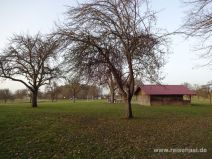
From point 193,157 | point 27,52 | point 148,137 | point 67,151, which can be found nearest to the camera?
point 193,157

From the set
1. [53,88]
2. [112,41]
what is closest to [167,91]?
[53,88]

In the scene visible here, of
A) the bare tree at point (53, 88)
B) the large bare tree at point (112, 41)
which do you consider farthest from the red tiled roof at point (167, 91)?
the large bare tree at point (112, 41)

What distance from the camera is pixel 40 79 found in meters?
44.4

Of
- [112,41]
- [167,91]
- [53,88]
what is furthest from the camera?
[53,88]

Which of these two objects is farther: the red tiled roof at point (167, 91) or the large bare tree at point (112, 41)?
the red tiled roof at point (167, 91)

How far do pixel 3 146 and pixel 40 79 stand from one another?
32.8m

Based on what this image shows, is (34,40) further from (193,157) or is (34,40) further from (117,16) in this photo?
(193,157)

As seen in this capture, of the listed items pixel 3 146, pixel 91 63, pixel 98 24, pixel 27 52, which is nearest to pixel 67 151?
pixel 3 146

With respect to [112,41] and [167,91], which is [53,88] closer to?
[167,91]

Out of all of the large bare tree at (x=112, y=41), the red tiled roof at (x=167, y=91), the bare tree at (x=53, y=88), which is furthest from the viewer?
the red tiled roof at (x=167, y=91)

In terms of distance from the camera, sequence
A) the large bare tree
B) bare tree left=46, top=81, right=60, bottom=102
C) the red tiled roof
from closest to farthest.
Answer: the large bare tree, bare tree left=46, top=81, right=60, bottom=102, the red tiled roof

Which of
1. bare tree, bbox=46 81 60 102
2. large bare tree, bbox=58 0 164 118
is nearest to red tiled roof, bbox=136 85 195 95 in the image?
bare tree, bbox=46 81 60 102

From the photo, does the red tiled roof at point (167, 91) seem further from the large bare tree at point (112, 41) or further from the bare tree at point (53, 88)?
the large bare tree at point (112, 41)

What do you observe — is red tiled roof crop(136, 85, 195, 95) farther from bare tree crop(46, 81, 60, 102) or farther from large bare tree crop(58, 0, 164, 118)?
large bare tree crop(58, 0, 164, 118)
